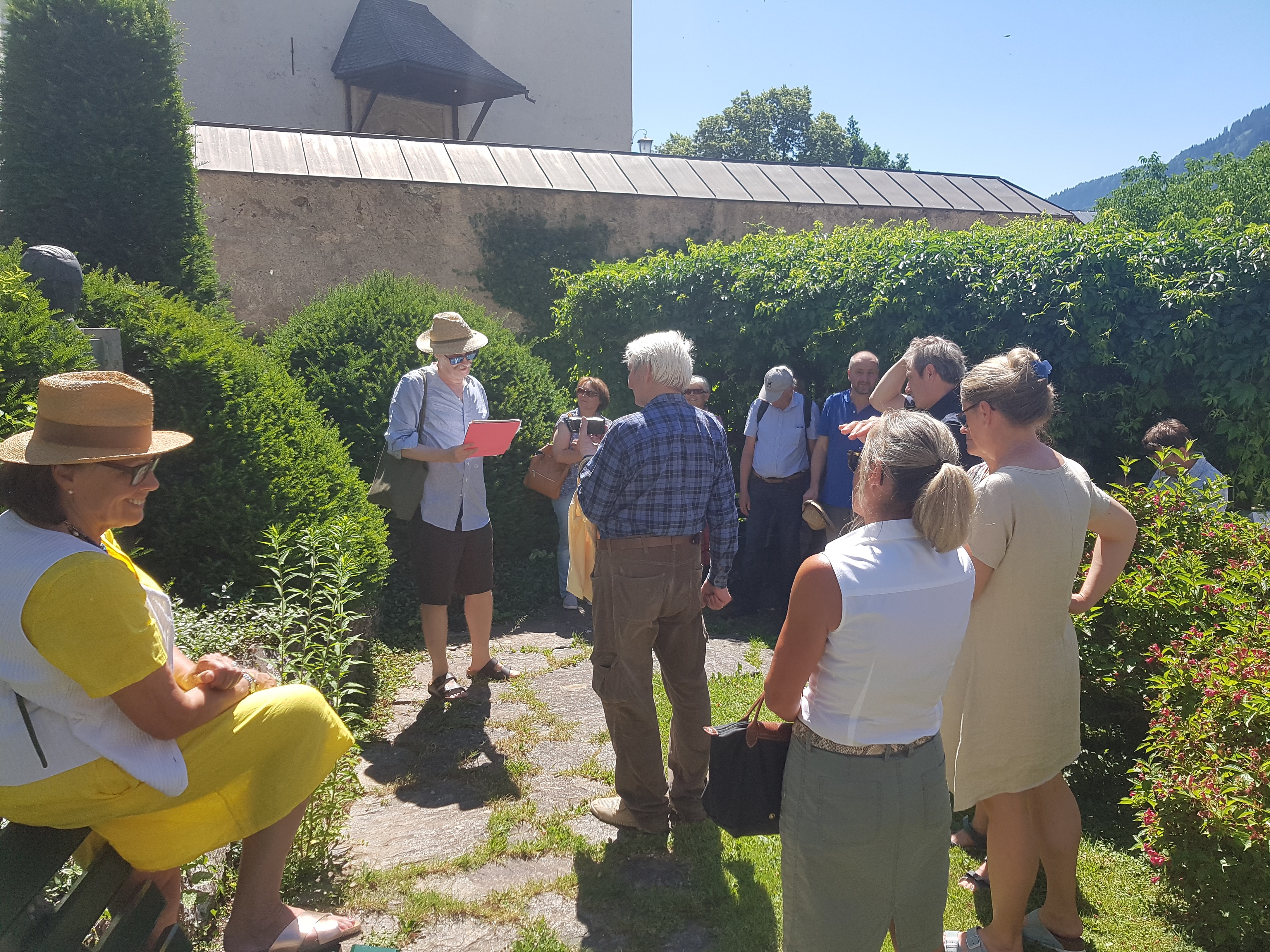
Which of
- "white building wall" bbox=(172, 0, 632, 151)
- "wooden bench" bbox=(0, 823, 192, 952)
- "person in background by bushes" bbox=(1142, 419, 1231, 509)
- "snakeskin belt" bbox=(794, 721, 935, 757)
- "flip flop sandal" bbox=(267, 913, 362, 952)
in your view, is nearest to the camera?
"wooden bench" bbox=(0, 823, 192, 952)

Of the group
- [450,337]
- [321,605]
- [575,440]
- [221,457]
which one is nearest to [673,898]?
[321,605]

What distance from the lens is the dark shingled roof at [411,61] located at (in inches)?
708

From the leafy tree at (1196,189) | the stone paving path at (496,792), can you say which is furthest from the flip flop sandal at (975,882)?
the leafy tree at (1196,189)

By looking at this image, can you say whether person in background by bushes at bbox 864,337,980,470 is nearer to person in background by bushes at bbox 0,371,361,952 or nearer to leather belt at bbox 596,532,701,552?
leather belt at bbox 596,532,701,552

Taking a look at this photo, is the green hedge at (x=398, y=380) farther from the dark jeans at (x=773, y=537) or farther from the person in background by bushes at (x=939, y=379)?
the person in background by bushes at (x=939, y=379)

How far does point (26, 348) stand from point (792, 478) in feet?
15.5

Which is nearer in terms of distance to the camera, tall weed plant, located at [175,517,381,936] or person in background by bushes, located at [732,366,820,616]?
tall weed plant, located at [175,517,381,936]

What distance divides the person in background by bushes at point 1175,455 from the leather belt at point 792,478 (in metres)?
2.20

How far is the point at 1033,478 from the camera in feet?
8.81

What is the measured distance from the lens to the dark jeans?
6684 mm

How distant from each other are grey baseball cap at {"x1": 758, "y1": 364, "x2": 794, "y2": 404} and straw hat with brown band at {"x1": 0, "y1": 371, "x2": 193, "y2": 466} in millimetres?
4742

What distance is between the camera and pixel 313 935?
8.70 ft

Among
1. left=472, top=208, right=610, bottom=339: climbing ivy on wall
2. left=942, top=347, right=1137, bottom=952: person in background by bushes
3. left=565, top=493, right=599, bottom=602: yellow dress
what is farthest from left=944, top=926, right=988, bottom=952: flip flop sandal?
left=472, top=208, right=610, bottom=339: climbing ivy on wall

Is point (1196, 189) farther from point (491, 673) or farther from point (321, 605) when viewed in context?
point (321, 605)
